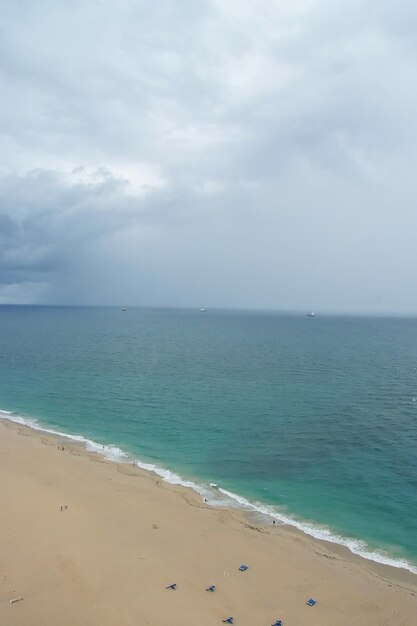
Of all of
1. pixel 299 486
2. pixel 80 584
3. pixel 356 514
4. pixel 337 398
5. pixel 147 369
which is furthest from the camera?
pixel 147 369

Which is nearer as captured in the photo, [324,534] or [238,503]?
[324,534]

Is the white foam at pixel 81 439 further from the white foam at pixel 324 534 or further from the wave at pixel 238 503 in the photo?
the white foam at pixel 324 534

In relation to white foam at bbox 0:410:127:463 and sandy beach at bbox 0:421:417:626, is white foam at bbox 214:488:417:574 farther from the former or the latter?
white foam at bbox 0:410:127:463

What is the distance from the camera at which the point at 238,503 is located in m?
42.9

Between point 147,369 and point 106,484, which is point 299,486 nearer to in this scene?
point 106,484

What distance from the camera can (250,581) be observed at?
3106 centimetres

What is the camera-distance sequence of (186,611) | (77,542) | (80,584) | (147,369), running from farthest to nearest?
(147,369) → (77,542) → (80,584) → (186,611)

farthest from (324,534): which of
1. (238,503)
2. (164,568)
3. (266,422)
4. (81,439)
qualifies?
(81,439)

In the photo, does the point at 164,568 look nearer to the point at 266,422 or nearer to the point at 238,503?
the point at 238,503

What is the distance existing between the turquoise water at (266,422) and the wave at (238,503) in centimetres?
22

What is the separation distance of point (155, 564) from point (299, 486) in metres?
18.6

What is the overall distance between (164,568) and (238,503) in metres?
12.3

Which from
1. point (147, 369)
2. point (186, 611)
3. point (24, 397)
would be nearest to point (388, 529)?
point (186, 611)

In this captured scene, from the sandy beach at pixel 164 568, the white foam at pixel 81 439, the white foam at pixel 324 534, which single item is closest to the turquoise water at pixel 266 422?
the white foam at pixel 324 534
